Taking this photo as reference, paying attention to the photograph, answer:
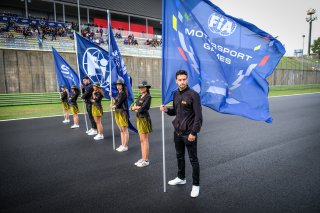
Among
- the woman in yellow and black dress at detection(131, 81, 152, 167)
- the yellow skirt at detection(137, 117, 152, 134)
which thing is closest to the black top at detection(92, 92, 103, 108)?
the woman in yellow and black dress at detection(131, 81, 152, 167)

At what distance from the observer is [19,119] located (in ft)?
39.0

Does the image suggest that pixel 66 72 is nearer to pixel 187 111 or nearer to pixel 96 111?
pixel 96 111

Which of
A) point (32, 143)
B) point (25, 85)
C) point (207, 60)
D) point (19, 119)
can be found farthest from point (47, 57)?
point (207, 60)

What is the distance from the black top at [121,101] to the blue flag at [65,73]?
173 inches


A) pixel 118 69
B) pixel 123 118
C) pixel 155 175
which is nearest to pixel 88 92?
pixel 118 69

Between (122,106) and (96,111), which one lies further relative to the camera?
(96,111)

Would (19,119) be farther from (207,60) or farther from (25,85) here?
(207,60)

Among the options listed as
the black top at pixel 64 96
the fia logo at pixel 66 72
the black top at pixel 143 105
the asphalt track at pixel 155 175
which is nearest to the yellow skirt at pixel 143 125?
the black top at pixel 143 105

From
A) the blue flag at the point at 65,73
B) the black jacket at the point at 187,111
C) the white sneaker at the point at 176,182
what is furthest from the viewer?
the blue flag at the point at 65,73

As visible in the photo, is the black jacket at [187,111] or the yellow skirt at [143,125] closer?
the black jacket at [187,111]

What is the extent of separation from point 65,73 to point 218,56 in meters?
8.28

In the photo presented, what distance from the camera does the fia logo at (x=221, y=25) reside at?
4.05m

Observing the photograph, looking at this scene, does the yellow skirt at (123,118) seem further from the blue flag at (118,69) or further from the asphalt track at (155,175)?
the asphalt track at (155,175)

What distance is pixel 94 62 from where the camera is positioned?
27.3ft
